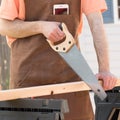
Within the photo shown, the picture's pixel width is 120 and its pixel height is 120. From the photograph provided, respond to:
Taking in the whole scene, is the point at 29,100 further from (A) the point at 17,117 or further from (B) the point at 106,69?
(B) the point at 106,69

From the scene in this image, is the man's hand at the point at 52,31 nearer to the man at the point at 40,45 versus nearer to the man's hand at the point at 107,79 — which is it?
the man at the point at 40,45

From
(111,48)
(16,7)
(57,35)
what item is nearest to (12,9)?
(16,7)

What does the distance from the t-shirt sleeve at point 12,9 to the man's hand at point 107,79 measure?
478mm

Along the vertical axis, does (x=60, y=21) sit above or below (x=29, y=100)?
above

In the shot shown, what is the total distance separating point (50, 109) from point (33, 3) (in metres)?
0.69

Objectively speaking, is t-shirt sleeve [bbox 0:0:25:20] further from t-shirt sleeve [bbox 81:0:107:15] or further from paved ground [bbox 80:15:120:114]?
paved ground [bbox 80:15:120:114]

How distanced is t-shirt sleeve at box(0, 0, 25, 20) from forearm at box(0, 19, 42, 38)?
0.03 meters

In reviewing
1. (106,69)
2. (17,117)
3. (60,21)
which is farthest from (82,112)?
(17,117)

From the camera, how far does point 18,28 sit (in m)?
2.29

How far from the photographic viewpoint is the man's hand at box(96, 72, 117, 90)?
217 centimetres

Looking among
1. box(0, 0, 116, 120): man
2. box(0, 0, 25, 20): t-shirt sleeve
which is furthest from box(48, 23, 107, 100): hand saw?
box(0, 0, 25, 20): t-shirt sleeve

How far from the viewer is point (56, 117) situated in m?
1.80

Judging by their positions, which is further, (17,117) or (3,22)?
(3,22)

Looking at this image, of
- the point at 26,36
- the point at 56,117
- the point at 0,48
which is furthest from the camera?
the point at 0,48
